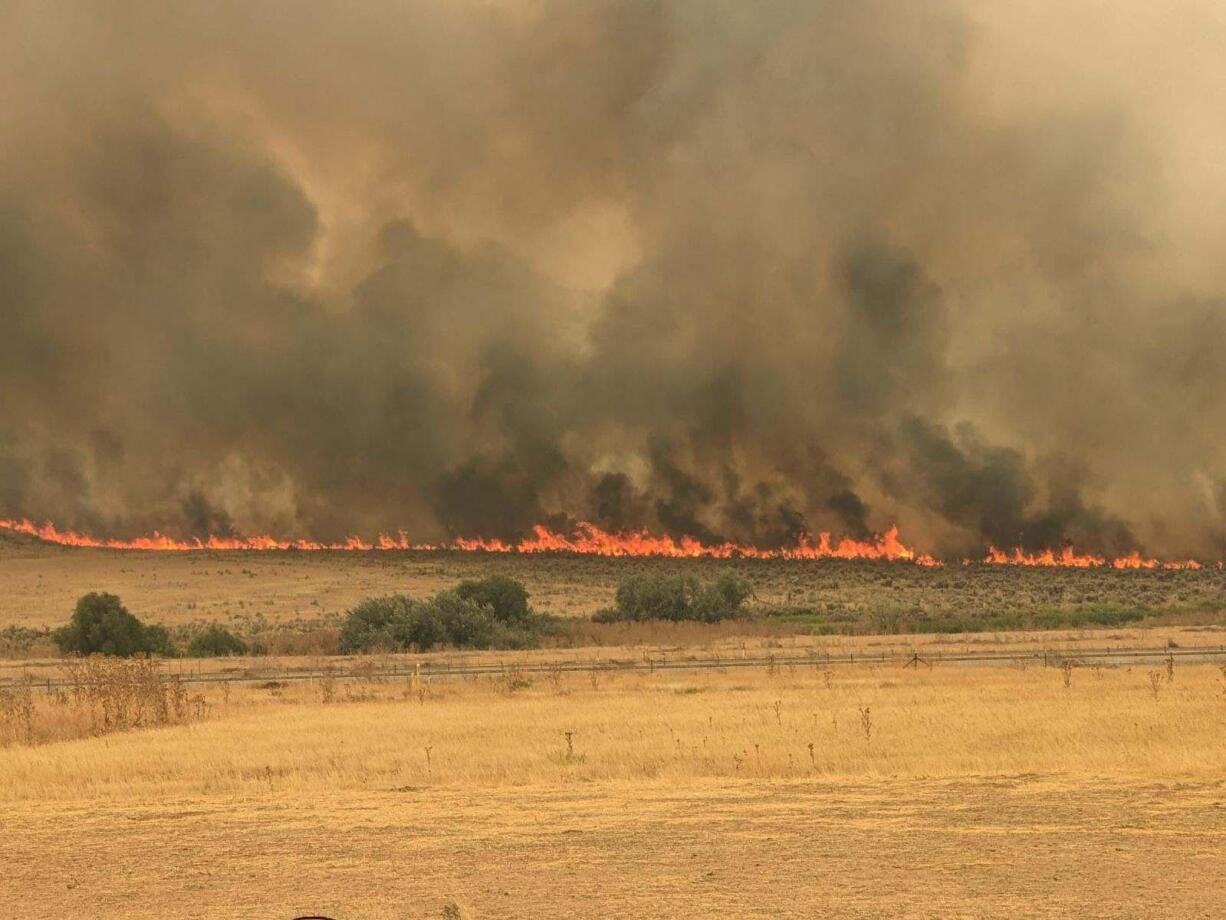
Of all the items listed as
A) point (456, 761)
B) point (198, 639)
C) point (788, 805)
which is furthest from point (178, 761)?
point (198, 639)

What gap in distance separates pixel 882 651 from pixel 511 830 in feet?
135

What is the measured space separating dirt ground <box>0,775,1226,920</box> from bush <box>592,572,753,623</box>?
59.7 m

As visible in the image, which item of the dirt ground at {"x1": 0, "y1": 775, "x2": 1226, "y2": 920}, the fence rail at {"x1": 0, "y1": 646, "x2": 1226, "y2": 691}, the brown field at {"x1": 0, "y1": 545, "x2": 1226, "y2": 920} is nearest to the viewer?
the dirt ground at {"x1": 0, "y1": 775, "x2": 1226, "y2": 920}

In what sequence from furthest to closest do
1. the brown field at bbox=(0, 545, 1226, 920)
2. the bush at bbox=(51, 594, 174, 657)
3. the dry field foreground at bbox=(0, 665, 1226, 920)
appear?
the bush at bbox=(51, 594, 174, 657), the brown field at bbox=(0, 545, 1226, 920), the dry field foreground at bbox=(0, 665, 1226, 920)

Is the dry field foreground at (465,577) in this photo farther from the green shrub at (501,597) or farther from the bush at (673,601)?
the green shrub at (501,597)

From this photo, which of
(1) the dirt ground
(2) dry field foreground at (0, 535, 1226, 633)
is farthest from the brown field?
(2) dry field foreground at (0, 535, 1226, 633)

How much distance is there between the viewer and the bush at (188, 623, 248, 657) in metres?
69.2

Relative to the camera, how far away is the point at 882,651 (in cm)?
5950

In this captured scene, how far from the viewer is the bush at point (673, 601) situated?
84.2 m

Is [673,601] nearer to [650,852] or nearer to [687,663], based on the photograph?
[687,663]

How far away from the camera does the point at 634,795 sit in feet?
76.9

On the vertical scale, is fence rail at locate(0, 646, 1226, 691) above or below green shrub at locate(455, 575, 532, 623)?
below

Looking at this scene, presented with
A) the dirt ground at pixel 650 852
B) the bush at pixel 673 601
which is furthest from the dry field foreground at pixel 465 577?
the dirt ground at pixel 650 852

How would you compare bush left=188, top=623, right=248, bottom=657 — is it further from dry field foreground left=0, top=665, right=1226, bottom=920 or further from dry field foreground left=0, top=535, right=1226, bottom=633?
dry field foreground left=0, top=665, right=1226, bottom=920
